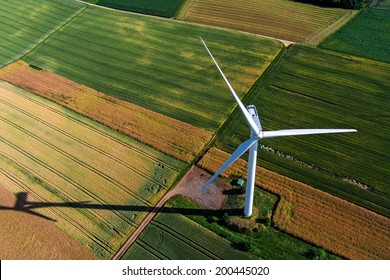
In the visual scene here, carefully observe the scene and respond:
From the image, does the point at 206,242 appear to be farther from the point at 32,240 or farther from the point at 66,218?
the point at 32,240

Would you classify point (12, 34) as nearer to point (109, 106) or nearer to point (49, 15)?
point (49, 15)

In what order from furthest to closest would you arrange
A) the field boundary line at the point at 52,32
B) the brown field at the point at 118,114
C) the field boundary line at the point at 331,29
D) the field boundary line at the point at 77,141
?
the field boundary line at the point at 52,32 < the field boundary line at the point at 331,29 < the brown field at the point at 118,114 < the field boundary line at the point at 77,141

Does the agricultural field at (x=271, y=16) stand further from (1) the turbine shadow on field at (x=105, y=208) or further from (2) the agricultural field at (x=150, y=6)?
(1) the turbine shadow on field at (x=105, y=208)

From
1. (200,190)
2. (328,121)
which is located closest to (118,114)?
(200,190)

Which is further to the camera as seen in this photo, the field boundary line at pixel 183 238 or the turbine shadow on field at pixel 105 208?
the turbine shadow on field at pixel 105 208

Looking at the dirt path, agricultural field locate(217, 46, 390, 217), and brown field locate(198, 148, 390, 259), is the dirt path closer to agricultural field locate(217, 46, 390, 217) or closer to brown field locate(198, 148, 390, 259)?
brown field locate(198, 148, 390, 259)

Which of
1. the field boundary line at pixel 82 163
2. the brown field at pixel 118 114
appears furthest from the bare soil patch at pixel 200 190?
the field boundary line at pixel 82 163
